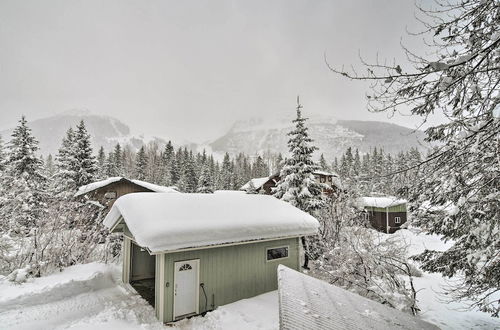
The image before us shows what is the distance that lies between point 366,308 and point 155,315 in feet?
23.3

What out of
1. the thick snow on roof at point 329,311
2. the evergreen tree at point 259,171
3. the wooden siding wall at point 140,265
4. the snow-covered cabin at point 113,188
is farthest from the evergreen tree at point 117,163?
the thick snow on roof at point 329,311

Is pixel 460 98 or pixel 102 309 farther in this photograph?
pixel 102 309

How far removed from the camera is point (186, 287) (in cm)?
799

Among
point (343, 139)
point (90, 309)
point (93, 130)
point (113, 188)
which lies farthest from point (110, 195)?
point (93, 130)

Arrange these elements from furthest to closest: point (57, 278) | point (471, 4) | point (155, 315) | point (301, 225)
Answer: point (301, 225) → point (57, 278) → point (155, 315) → point (471, 4)

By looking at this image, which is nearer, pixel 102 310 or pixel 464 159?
pixel 464 159

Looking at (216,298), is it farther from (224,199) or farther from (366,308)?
(366,308)

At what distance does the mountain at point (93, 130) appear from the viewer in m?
146

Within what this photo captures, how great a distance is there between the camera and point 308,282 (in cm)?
406

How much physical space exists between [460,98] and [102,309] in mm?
11148

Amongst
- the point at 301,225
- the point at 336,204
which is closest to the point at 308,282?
the point at 301,225

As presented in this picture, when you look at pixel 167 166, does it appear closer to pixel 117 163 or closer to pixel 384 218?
pixel 117 163

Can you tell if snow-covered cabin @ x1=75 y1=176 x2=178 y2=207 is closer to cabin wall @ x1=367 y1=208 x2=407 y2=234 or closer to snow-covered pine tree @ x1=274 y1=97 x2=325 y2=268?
snow-covered pine tree @ x1=274 y1=97 x2=325 y2=268

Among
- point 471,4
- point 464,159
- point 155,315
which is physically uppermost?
point 471,4
